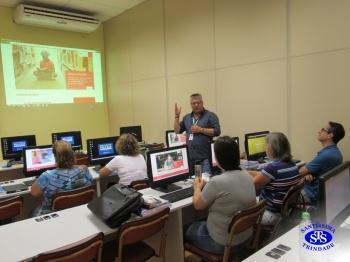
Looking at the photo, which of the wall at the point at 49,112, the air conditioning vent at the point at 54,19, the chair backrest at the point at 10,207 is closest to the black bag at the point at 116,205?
the chair backrest at the point at 10,207

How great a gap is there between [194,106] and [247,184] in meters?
1.97

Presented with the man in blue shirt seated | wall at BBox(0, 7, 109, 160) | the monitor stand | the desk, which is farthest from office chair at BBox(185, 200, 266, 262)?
wall at BBox(0, 7, 109, 160)

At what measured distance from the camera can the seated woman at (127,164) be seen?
344 cm

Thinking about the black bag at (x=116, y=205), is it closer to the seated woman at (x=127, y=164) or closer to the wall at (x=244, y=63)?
the seated woman at (x=127, y=164)

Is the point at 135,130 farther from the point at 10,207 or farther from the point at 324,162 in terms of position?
the point at 324,162

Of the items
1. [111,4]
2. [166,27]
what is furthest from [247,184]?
[111,4]

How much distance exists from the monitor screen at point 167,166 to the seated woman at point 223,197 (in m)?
0.60

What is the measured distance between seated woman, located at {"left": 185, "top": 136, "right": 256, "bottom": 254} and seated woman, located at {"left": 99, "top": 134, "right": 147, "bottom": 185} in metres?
1.30

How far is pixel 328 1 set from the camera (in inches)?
141

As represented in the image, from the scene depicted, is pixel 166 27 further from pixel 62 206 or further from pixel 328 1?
pixel 62 206

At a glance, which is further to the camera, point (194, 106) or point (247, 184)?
point (194, 106)

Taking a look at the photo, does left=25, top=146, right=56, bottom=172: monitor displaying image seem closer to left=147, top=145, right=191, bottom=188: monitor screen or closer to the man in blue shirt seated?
left=147, top=145, right=191, bottom=188: monitor screen

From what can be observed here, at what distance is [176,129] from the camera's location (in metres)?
4.31

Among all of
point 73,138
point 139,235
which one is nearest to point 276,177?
point 139,235
